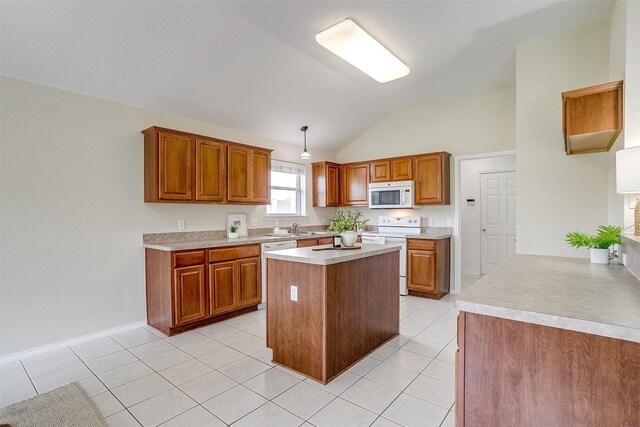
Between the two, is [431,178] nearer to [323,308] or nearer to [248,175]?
[248,175]

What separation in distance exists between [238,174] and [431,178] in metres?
2.90

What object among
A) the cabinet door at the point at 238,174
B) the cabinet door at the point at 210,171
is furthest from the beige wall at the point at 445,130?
the cabinet door at the point at 210,171

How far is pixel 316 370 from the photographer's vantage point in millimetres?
2363

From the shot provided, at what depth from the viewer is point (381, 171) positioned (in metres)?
5.37

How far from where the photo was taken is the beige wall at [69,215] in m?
2.73

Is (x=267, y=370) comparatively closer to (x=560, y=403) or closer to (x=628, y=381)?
(x=560, y=403)

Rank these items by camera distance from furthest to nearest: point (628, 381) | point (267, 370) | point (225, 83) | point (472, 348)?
1. point (225, 83)
2. point (267, 370)
3. point (472, 348)
4. point (628, 381)

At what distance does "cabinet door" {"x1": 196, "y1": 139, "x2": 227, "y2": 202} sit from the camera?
3703 mm

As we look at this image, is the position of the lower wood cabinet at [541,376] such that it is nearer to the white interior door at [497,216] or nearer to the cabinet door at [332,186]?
the cabinet door at [332,186]

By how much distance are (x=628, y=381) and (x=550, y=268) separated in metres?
1.08

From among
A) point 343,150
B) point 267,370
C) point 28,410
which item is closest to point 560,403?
point 267,370

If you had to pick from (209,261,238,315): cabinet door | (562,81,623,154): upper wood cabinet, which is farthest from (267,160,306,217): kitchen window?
(562,81,623,154): upper wood cabinet

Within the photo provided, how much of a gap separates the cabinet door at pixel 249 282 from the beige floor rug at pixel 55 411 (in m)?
1.82

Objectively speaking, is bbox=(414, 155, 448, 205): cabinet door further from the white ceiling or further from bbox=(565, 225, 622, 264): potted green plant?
bbox=(565, 225, 622, 264): potted green plant
